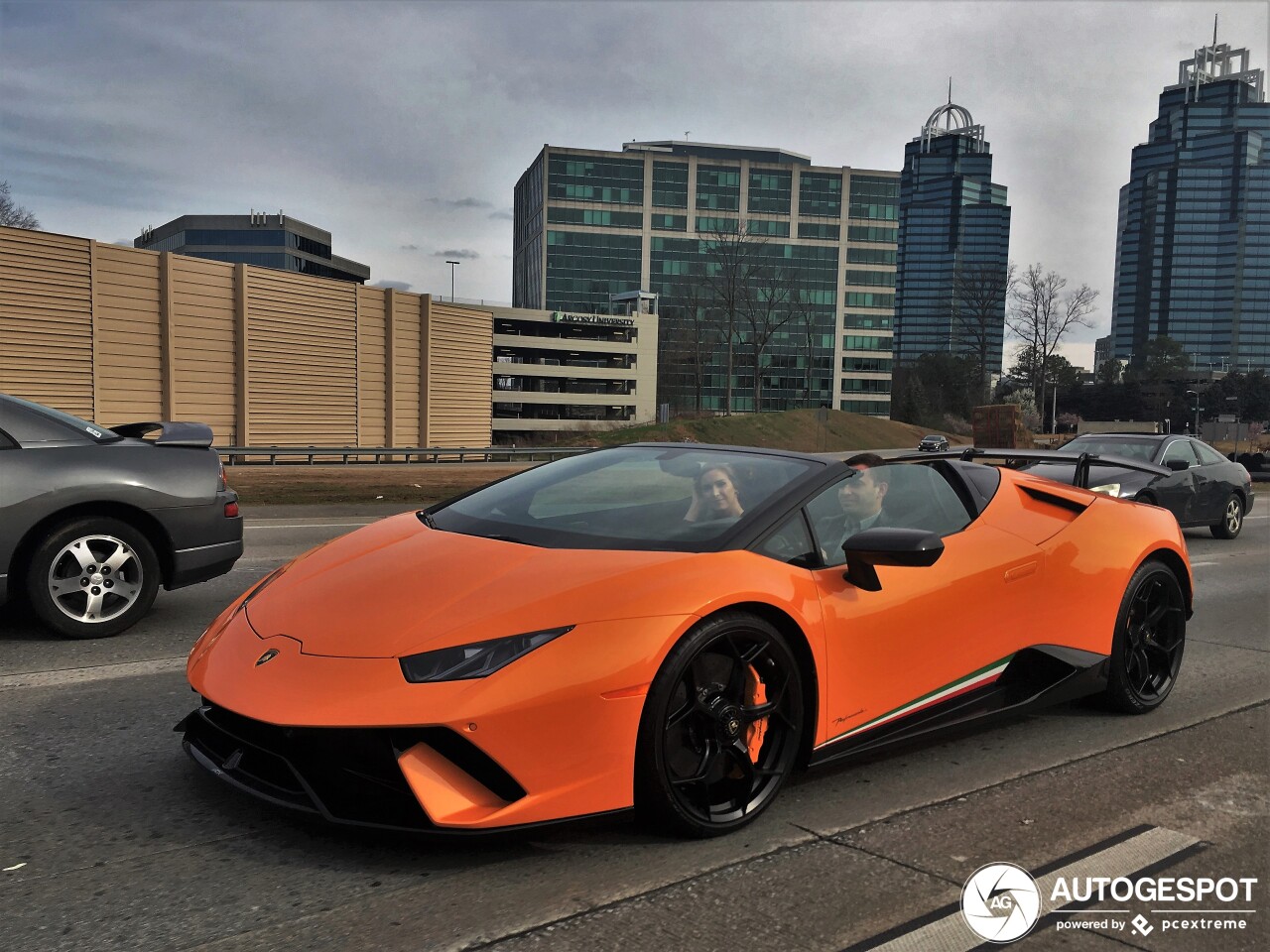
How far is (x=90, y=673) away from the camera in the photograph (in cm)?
462

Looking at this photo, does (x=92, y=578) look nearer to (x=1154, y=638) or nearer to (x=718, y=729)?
(x=718, y=729)

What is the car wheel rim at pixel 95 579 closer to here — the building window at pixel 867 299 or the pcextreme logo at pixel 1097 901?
the pcextreme logo at pixel 1097 901

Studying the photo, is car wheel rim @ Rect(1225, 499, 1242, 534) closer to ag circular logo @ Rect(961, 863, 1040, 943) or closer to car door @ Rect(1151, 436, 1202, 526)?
car door @ Rect(1151, 436, 1202, 526)

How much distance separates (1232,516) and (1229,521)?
10 centimetres

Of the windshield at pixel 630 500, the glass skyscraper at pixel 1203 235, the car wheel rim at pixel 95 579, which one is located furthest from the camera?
the glass skyscraper at pixel 1203 235

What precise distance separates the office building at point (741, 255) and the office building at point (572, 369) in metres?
5.26

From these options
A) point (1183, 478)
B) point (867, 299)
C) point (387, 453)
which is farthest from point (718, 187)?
point (1183, 478)

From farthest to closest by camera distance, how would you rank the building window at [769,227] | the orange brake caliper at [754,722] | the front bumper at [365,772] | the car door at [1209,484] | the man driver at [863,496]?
the building window at [769,227]
the car door at [1209,484]
the man driver at [863,496]
the orange brake caliper at [754,722]
the front bumper at [365,772]

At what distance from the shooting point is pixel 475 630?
105 inches

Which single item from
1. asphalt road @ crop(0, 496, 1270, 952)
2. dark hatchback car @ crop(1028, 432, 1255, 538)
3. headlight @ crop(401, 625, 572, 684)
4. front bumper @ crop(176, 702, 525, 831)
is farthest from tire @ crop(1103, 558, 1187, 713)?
dark hatchback car @ crop(1028, 432, 1255, 538)

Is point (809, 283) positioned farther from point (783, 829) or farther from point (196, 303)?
point (783, 829)

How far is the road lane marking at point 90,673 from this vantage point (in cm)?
441

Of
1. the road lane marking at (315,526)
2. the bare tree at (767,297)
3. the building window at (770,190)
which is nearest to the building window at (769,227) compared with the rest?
the building window at (770,190)

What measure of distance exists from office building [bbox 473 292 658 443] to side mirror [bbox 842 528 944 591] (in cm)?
7989
